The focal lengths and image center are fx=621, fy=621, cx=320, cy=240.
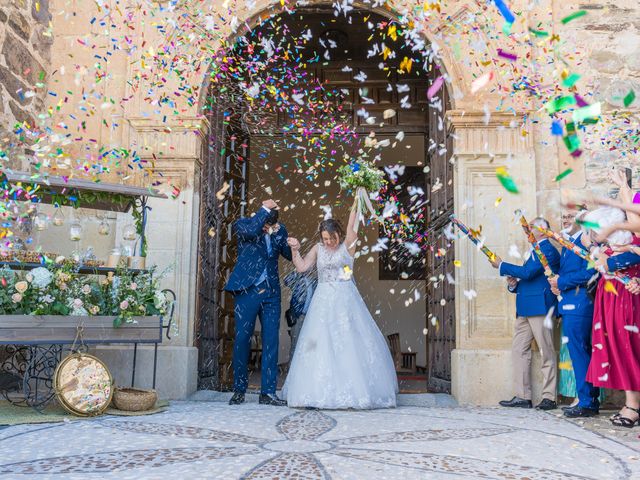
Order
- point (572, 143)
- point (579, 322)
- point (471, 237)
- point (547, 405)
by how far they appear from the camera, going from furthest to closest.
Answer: point (471, 237)
point (547, 405)
point (579, 322)
point (572, 143)

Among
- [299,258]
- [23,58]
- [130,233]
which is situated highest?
[23,58]

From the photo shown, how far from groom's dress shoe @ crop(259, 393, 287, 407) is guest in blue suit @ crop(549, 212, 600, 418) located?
2233 millimetres

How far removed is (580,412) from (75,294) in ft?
12.9

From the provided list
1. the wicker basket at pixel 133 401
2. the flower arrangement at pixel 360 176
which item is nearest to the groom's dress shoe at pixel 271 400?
the wicker basket at pixel 133 401

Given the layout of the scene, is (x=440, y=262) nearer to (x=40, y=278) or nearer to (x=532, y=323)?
(x=532, y=323)

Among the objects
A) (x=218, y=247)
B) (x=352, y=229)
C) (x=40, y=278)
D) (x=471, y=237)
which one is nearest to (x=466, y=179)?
(x=471, y=237)

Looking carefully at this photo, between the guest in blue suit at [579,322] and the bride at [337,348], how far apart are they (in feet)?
4.73

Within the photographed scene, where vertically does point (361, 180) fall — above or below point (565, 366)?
above

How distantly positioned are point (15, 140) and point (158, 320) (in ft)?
8.09

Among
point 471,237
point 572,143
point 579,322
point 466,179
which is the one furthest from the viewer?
point 466,179

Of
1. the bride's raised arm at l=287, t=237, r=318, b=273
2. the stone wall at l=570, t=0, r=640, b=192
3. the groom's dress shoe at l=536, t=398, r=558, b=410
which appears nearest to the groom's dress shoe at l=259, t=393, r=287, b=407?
the bride's raised arm at l=287, t=237, r=318, b=273

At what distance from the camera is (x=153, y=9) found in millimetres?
6090

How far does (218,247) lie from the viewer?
6457mm

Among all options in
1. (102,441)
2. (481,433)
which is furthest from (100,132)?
(481,433)
